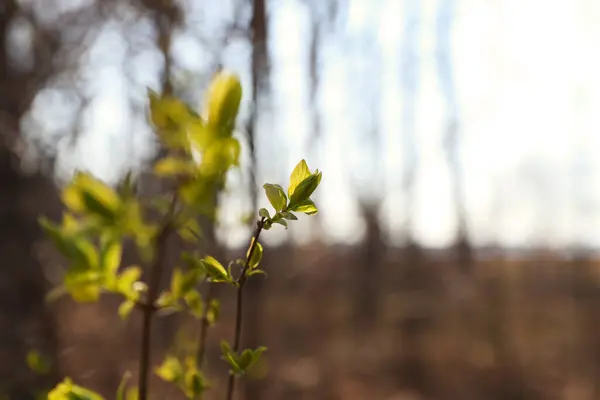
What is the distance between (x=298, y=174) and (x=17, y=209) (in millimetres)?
2035

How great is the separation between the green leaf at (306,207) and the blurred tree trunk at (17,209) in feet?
5.24

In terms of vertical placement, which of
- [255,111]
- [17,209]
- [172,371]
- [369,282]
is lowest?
[369,282]

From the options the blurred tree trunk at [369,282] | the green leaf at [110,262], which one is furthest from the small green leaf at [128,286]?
the blurred tree trunk at [369,282]

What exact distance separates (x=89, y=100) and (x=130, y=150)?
0.70 m

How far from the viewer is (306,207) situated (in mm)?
417

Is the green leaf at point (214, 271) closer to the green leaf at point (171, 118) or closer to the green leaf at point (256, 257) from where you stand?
the green leaf at point (256, 257)

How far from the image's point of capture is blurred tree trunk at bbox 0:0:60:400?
6.13 feet

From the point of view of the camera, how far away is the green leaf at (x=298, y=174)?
1.37ft

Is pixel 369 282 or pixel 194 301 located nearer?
pixel 194 301

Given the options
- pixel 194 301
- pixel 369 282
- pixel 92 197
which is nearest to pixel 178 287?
pixel 194 301

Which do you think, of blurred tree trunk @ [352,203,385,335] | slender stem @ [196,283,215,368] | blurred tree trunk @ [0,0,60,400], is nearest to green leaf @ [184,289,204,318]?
slender stem @ [196,283,215,368]

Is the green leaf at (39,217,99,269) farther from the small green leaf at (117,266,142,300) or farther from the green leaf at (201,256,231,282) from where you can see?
the green leaf at (201,256,231,282)

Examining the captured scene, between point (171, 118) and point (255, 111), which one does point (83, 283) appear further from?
point (255, 111)

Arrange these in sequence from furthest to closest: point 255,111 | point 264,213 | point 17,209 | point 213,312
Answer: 1. point 17,209
2. point 255,111
3. point 213,312
4. point 264,213
